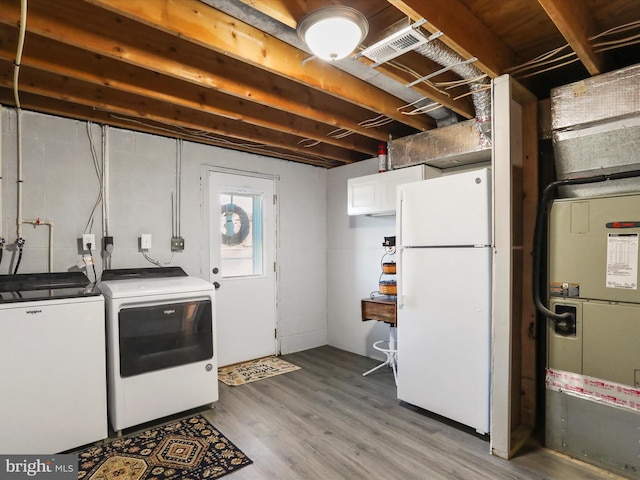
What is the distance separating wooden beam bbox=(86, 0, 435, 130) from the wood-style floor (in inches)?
94.4

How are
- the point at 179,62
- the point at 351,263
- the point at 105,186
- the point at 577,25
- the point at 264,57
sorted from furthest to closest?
the point at 351,263
the point at 105,186
the point at 179,62
the point at 264,57
the point at 577,25

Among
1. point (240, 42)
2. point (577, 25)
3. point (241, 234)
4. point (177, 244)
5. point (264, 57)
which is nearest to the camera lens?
point (577, 25)

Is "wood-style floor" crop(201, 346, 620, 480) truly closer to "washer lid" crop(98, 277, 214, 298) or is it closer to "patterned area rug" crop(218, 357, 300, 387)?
"patterned area rug" crop(218, 357, 300, 387)

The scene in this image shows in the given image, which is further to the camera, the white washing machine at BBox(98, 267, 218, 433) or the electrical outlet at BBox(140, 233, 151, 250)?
the electrical outlet at BBox(140, 233, 151, 250)

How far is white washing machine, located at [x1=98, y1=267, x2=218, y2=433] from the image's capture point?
2.47m

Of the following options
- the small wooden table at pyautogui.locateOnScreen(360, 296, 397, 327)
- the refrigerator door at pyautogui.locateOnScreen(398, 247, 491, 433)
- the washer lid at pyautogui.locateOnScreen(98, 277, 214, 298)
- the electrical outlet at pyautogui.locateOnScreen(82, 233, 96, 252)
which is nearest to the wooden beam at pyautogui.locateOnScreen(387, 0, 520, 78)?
the refrigerator door at pyautogui.locateOnScreen(398, 247, 491, 433)

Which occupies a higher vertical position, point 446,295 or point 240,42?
point 240,42

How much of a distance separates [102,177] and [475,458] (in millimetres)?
3596

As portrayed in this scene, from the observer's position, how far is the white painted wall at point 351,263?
407 centimetres

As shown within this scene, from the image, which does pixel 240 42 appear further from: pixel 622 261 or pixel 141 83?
pixel 622 261

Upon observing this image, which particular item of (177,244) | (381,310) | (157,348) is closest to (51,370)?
(157,348)

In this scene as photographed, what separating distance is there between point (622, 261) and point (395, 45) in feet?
5.85

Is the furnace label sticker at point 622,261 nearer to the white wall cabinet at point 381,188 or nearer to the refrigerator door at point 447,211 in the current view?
the refrigerator door at point 447,211

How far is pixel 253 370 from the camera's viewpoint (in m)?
3.71
